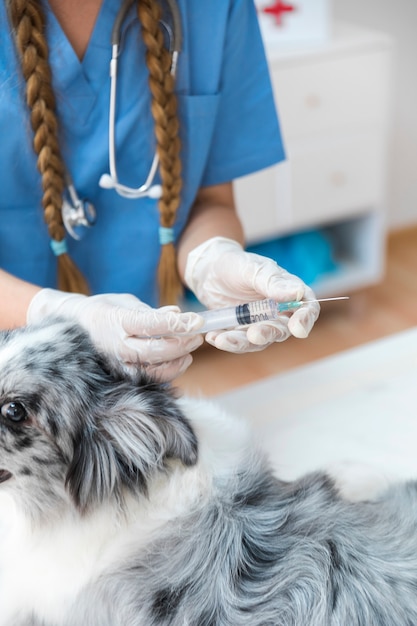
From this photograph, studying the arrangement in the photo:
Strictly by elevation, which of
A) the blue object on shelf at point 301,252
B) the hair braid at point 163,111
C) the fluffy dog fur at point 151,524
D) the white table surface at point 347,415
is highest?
the hair braid at point 163,111

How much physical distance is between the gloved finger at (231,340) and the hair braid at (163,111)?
1.20 feet

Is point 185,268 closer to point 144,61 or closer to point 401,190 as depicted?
point 144,61

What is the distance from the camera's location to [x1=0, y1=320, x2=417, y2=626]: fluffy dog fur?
0.77m

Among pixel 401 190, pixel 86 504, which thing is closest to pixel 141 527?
pixel 86 504

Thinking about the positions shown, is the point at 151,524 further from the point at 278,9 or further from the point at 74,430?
the point at 278,9

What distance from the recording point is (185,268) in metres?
1.25

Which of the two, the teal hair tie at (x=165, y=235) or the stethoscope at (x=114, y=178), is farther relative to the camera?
the teal hair tie at (x=165, y=235)

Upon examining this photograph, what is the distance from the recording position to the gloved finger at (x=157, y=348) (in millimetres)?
895

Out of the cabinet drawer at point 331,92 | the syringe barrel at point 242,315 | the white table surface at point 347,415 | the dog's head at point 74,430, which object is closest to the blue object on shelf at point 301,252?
the cabinet drawer at point 331,92

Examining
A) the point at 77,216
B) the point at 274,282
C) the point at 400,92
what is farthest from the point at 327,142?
the point at 274,282

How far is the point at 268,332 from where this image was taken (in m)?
0.91

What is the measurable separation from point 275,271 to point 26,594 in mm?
525

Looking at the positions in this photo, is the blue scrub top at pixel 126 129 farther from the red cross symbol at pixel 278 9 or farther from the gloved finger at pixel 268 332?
the red cross symbol at pixel 278 9

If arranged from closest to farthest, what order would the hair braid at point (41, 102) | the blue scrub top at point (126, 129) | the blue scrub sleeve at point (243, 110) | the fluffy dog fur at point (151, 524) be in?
1. the fluffy dog fur at point (151, 524)
2. the hair braid at point (41, 102)
3. the blue scrub top at point (126, 129)
4. the blue scrub sleeve at point (243, 110)
